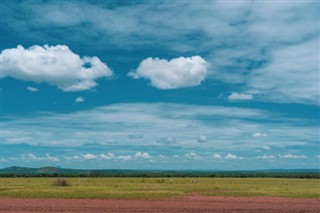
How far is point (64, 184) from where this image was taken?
8025 cm

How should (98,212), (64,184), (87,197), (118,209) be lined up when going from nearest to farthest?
(98,212) < (118,209) < (87,197) < (64,184)

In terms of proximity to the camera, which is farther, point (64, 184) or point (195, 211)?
point (64, 184)

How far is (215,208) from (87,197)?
57.4 feet

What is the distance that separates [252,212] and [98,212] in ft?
40.1

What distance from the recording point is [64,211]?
34.6 m

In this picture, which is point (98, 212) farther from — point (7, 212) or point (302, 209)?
point (302, 209)

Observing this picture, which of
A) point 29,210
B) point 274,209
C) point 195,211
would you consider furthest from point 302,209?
point 29,210

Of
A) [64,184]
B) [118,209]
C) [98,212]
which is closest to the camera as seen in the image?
[98,212]

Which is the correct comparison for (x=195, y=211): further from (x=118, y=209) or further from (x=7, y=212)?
(x=7, y=212)

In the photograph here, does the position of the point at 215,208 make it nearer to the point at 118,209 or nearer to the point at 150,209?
the point at 150,209

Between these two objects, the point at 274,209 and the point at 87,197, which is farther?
the point at 87,197

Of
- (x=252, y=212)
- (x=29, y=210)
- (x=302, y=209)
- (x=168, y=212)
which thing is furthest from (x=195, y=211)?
(x=29, y=210)

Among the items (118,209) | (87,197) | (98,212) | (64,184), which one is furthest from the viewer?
(64,184)

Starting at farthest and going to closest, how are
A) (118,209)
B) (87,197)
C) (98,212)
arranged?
(87,197), (118,209), (98,212)
